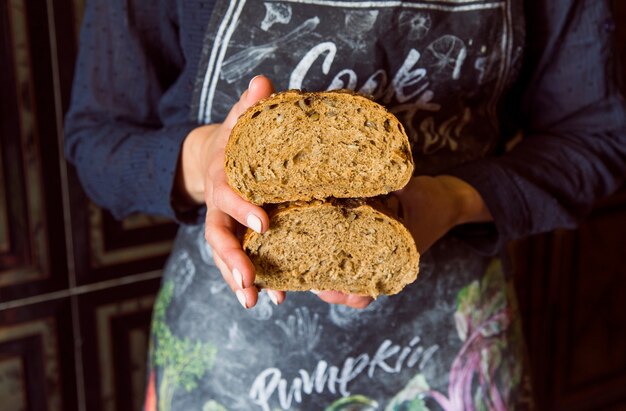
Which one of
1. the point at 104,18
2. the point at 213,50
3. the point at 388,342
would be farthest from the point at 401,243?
the point at 104,18

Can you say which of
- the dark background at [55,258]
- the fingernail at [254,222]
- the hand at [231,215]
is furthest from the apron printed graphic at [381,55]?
the dark background at [55,258]

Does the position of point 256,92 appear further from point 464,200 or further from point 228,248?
point 464,200

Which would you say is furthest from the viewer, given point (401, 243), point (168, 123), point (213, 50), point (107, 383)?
point (107, 383)

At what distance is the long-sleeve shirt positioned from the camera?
34.0 inches

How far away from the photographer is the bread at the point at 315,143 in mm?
640

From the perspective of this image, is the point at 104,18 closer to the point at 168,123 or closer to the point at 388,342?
the point at 168,123

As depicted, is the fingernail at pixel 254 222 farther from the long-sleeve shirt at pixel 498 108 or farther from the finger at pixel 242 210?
the long-sleeve shirt at pixel 498 108

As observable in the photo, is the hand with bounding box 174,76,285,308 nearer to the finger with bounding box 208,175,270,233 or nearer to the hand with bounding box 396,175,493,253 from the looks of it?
the finger with bounding box 208,175,270,233

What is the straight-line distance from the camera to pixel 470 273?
901mm

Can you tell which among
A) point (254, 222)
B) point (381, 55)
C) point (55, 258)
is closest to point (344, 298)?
point (254, 222)

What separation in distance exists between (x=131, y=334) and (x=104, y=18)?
89 centimetres

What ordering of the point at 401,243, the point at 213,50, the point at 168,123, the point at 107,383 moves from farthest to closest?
the point at 107,383, the point at 168,123, the point at 213,50, the point at 401,243

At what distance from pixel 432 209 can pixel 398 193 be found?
0.06 meters

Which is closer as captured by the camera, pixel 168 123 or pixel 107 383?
pixel 168 123
